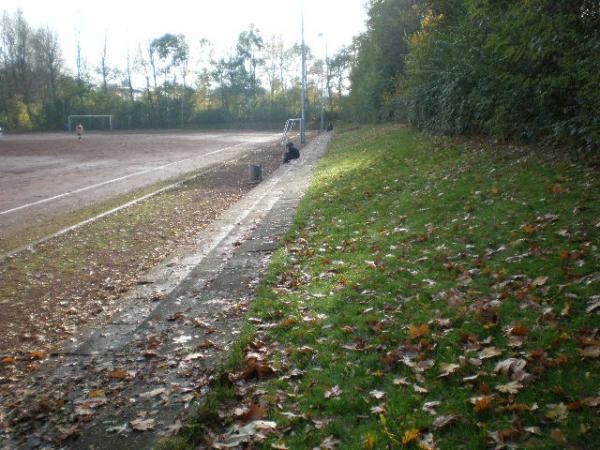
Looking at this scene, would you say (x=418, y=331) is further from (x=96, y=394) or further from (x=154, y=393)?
(x=96, y=394)

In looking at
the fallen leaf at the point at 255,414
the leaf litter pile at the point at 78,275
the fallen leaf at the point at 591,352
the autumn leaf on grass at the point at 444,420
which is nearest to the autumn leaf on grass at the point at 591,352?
the fallen leaf at the point at 591,352

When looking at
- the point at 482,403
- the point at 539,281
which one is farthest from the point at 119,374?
the point at 539,281

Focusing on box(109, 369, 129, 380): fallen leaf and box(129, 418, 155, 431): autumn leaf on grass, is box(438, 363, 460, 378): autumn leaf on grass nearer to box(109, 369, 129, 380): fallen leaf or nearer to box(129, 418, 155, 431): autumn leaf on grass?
box(129, 418, 155, 431): autumn leaf on grass

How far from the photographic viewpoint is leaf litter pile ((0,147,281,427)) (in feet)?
20.4

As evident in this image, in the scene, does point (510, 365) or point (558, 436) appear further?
point (510, 365)

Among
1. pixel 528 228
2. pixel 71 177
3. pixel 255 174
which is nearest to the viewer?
pixel 528 228

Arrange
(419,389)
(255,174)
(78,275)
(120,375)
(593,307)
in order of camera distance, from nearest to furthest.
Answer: (419,389) → (593,307) → (120,375) → (78,275) → (255,174)

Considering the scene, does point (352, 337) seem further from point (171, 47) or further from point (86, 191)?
point (171, 47)

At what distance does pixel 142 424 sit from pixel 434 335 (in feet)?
8.52

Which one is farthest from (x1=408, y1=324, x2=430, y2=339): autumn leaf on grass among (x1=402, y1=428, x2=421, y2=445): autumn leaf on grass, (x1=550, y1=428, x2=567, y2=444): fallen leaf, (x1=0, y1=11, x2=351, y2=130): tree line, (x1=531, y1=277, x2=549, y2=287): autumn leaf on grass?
(x1=0, y1=11, x2=351, y2=130): tree line

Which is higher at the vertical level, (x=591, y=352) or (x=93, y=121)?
(x=93, y=121)

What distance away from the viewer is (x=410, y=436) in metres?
3.46

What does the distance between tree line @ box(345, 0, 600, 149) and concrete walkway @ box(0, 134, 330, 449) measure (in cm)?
636

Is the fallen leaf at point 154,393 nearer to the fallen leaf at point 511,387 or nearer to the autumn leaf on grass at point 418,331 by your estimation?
the autumn leaf on grass at point 418,331
